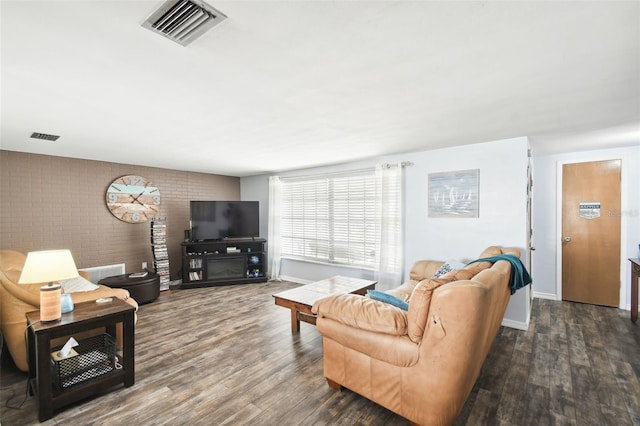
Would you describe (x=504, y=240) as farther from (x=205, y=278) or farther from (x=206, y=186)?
(x=206, y=186)

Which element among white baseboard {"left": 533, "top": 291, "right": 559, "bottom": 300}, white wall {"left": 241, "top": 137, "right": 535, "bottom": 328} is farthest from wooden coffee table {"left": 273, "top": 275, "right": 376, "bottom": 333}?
white baseboard {"left": 533, "top": 291, "right": 559, "bottom": 300}

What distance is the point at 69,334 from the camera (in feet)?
7.21

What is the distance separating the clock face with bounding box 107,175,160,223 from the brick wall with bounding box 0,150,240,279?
85 mm

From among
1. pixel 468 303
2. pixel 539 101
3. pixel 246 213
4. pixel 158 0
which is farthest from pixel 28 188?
pixel 539 101

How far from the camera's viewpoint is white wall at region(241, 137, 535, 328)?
3.40 m

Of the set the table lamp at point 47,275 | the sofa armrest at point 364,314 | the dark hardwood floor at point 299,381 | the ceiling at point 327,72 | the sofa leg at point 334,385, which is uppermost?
the ceiling at point 327,72

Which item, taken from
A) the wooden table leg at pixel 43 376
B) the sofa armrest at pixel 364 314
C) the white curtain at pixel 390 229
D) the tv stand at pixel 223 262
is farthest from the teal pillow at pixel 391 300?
the tv stand at pixel 223 262

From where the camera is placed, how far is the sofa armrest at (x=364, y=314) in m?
1.78

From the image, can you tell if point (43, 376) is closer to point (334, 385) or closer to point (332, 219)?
point (334, 385)

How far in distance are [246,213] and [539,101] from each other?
16.3 ft

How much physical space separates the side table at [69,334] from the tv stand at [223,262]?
2852 millimetres

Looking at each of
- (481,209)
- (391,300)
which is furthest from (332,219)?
(391,300)

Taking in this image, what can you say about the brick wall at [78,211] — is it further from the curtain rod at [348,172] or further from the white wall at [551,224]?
the white wall at [551,224]

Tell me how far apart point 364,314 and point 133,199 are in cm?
492
